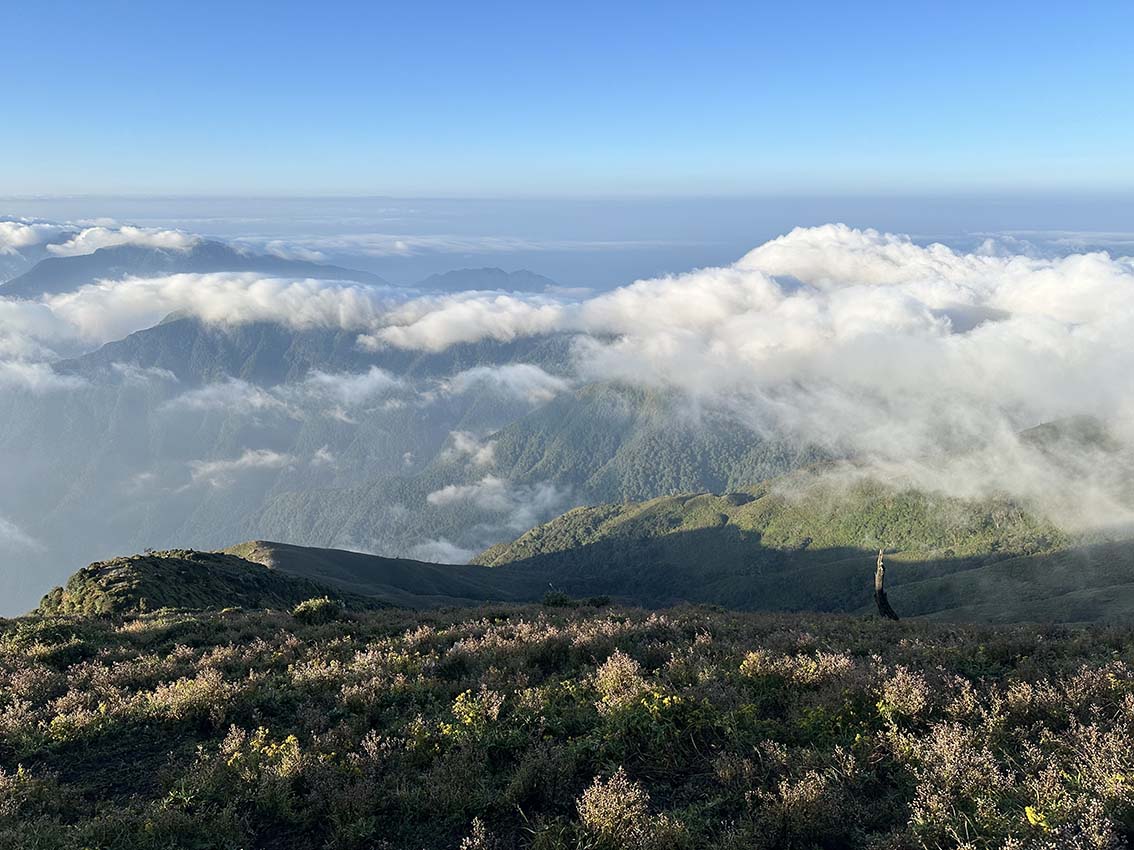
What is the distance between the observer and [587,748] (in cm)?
916

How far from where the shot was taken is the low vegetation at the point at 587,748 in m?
7.25

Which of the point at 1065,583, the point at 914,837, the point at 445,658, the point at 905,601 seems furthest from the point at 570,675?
the point at 905,601

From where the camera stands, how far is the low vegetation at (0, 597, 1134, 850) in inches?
285

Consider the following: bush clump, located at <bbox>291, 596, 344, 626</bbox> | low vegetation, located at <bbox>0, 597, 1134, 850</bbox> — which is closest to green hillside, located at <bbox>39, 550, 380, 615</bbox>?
bush clump, located at <bbox>291, 596, 344, 626</bbox>

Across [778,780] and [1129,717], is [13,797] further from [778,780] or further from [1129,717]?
[1129,717]

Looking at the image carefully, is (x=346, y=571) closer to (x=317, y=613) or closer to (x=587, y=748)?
(x=317, y=613)

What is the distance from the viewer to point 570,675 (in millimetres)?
12922

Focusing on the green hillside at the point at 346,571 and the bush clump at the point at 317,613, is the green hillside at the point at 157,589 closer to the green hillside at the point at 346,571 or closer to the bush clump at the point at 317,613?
the bush clump at the point at 317,613

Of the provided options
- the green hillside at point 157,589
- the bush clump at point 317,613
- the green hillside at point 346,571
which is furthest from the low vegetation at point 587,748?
the green hillside at point 346,571

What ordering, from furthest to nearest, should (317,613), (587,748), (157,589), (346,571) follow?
(346,571) < (157,589) < (317,613) < (587,748)

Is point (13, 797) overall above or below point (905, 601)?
above

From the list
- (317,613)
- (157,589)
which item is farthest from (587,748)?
(157,589)

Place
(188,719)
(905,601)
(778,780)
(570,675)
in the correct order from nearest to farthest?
(778,780) < (188,719) < (570,675) < (905,601)

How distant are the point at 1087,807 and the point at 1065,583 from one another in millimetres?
Answer: 182819
